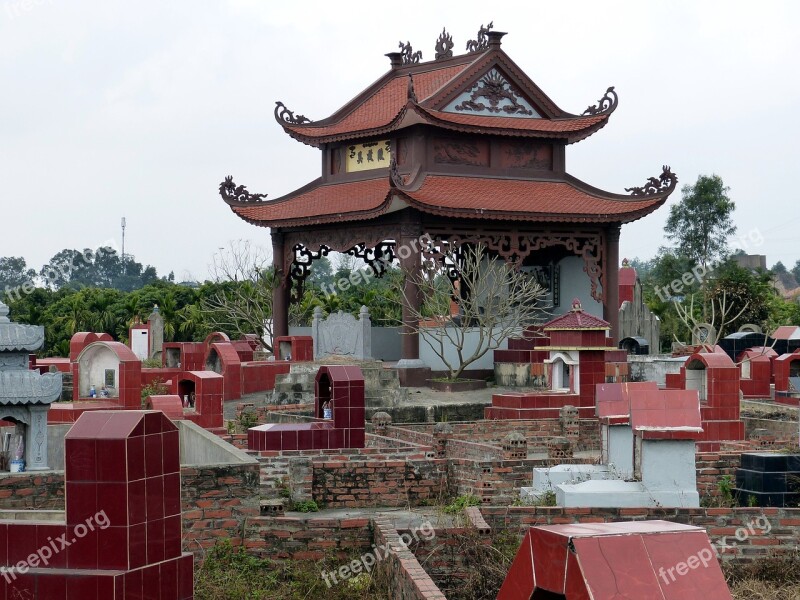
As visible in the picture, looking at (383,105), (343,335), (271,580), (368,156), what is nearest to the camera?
(271,580)

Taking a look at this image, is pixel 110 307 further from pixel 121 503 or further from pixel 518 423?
pixel 121 503

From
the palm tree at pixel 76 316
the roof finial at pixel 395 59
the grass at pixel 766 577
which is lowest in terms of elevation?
the grass at pixel 766 577

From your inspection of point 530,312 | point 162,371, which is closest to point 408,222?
point 530,312

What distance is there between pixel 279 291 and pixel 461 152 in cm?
650

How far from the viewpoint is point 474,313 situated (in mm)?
30250

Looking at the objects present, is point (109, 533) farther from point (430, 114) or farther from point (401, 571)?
point (430, 114)

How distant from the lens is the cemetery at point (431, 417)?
31.2 ft

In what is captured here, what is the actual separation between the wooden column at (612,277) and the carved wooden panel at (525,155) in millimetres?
2934

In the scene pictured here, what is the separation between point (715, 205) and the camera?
205 feet

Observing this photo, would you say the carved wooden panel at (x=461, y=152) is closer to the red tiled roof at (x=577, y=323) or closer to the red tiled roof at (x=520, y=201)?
the red tiled roof at (x=520, y=201)

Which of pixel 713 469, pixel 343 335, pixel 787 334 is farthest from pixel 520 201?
pixel 713 469

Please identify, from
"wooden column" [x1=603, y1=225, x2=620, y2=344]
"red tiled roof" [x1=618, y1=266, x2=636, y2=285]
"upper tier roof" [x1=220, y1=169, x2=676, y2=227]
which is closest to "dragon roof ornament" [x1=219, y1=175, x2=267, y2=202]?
"upper tier roof" [x1=220, y1=169, x2=676, y2=227]

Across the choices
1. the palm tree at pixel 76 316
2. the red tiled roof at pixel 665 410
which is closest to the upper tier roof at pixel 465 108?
the red tiled roof at pixel 665 410

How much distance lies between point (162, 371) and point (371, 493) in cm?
1510
